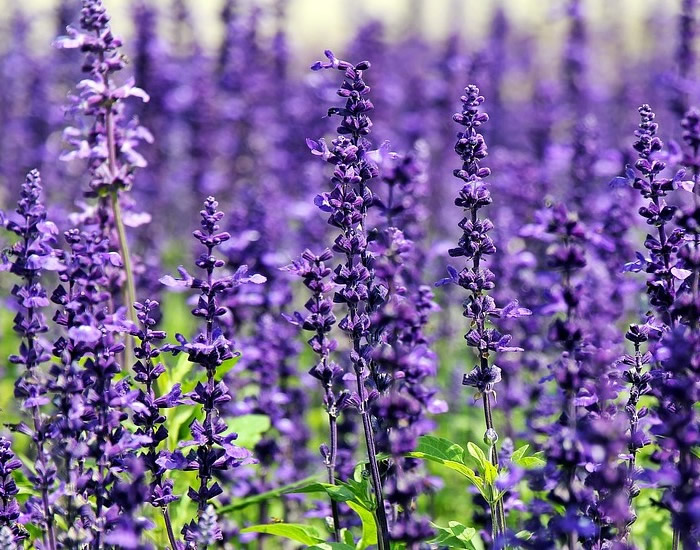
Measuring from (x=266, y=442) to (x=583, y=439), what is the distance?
11.8 feet

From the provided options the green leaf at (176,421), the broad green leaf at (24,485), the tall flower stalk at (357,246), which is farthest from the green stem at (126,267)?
the tall flower stalk at (357,246)

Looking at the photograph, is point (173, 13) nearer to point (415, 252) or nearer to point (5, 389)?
point (5, 389)

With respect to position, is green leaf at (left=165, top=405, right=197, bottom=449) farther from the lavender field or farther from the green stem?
the green stem

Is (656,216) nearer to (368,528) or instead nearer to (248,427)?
(368,528)

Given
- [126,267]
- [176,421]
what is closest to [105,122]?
[126,267]

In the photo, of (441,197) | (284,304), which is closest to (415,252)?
(284,304)

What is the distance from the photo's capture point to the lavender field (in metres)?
3.66

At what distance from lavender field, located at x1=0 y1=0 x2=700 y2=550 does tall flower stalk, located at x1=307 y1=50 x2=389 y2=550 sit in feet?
0.04

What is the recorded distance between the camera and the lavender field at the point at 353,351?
12.0 ft

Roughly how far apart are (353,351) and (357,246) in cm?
53

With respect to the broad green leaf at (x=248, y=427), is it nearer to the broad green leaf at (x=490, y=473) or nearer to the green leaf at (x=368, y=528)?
the green leaf at (x=368, y=528)

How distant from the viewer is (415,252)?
289 inches

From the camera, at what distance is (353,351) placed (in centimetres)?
448

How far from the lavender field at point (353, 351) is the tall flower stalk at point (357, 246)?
0.01 m
